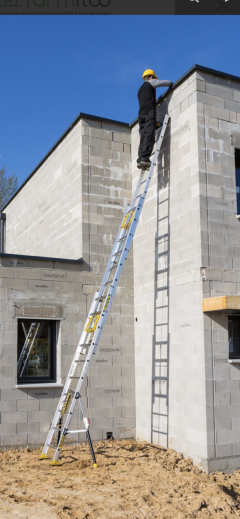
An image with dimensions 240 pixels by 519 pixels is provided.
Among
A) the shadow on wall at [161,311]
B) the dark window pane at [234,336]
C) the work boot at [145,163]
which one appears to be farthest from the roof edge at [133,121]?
the dark window pane at [234,336]

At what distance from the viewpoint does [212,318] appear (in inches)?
316

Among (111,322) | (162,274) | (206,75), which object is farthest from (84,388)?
(206,75)

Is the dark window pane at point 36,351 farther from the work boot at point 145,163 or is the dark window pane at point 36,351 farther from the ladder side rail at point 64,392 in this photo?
the work boot at point 145,163

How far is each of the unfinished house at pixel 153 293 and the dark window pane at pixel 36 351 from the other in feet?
0.07

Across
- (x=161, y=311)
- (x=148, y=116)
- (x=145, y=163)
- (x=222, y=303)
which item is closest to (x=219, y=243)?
(x=222, y=303)

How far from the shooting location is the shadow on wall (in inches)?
352

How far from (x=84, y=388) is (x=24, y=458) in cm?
170

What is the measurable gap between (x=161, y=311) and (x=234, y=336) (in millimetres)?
1476

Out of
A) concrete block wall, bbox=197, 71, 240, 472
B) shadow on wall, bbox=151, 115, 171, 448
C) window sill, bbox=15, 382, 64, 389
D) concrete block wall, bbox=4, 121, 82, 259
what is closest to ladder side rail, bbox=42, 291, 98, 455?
window sill, bbox=15, 382, 64, 389

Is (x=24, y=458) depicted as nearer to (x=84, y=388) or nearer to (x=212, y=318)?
(x=84, y=388)

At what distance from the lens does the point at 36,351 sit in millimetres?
9234

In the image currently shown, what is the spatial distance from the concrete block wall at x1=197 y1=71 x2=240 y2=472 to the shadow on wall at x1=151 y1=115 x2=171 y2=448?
997 mm

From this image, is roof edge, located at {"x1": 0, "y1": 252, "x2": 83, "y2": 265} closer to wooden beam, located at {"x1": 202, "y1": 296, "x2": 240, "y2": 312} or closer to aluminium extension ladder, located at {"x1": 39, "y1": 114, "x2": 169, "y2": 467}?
aluminium extension ladder, located at {"x1": 39, "y1": 114, "x2": 169, "y2": 467}

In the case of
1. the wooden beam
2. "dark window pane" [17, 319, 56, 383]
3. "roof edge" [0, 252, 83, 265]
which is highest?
"roof edge" [0, 252, 83, 265]
